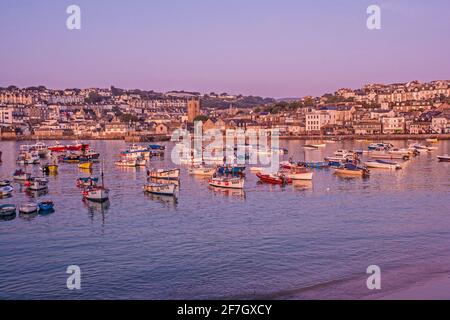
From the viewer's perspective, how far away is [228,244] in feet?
31.4

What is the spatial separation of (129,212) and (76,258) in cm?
397

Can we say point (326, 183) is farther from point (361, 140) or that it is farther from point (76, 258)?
point (361, 140)

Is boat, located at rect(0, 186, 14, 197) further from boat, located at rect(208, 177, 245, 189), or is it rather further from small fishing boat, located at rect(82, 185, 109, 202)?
boat, located at rect(208, 177, 245, 189)

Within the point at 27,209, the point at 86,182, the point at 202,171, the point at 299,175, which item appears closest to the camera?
the point at 27,209

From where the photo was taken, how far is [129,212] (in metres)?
12.8

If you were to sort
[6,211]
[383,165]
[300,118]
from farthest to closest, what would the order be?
[300,118], [383,165], [6,211]

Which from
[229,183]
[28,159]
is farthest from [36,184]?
[28,159]

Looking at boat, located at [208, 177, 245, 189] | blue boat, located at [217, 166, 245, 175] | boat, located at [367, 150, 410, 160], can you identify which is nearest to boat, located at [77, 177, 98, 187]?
boat, located at [208, 177, 245, 189]

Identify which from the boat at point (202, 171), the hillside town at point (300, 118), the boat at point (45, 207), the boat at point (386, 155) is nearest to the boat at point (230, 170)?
the boat at point (202, 171)

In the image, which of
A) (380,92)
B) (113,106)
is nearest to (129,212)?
(380,92)

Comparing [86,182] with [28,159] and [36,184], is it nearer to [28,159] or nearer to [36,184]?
[36,184]

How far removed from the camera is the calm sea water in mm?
7512

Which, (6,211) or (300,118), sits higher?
(300,118)

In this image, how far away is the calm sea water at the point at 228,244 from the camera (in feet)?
24.6
